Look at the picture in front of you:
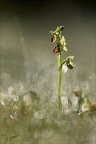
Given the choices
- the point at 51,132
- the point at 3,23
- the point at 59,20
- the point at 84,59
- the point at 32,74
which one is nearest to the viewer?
the point at 51,132

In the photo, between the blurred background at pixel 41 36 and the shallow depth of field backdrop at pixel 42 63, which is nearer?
the shallow depth of field backdrop at pixel 42 63

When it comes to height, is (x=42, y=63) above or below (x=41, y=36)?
below

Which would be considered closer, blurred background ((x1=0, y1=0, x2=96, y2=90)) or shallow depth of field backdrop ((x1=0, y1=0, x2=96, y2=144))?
shallow depth of field backdrop ((x1=0, y1=0, x2=96, y2=144))

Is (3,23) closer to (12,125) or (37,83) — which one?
(37,83)

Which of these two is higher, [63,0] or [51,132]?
[63,0]

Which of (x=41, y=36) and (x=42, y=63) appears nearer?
(x=42, y=63)

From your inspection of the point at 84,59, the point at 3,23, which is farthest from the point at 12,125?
the point at 3,23
